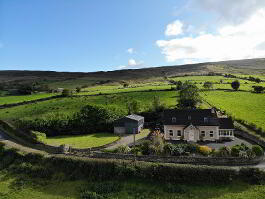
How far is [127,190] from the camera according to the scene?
27.5 metres

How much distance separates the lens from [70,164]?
108 feet

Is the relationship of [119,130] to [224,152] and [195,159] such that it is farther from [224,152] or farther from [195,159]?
[224,152]

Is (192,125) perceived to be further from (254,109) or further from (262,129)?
(254,109)

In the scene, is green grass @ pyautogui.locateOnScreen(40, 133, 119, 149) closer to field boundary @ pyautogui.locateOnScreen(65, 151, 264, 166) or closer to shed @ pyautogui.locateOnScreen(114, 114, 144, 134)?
shed @ pyautogui.locateOnScreen(114, 114, 144, 134)

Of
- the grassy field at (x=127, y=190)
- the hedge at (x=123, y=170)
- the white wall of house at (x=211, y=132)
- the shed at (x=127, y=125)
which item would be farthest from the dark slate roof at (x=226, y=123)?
the grassy field at (x=127, y=190)

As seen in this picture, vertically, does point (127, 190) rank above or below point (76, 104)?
below

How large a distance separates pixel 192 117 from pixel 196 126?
2.38 metres

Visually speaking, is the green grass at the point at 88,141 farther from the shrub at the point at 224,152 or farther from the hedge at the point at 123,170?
the shrub at the point at 224,152

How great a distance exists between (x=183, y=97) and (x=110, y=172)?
122 ft

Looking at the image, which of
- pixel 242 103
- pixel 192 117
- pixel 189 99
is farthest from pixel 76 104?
pixel 242 103

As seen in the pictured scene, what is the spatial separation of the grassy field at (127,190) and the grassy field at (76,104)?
3362 cm

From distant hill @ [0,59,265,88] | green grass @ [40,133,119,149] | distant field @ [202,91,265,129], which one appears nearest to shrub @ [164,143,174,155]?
green grass @ [40,133,119,149]

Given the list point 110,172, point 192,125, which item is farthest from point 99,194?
point 192,125

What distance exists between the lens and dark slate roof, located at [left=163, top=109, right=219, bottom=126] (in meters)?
45.7
